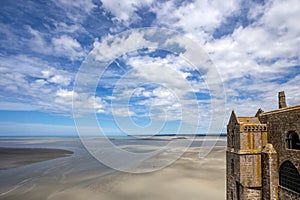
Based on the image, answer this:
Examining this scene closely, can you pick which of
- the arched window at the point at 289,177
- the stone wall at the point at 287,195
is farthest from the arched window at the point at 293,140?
the stone wall at the point at 287,195

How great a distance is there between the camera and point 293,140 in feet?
45.5

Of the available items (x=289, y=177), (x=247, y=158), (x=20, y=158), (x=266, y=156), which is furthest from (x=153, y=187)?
(x=20, y=158)

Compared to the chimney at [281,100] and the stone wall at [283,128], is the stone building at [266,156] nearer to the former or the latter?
the stone wall at [283,128]

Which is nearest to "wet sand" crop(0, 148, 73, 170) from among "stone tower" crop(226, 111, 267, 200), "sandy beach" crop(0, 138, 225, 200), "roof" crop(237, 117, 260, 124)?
"sandy beach" crop(0, 138, 225, 200)

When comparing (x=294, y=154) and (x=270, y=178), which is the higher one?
(x=294, y=154)

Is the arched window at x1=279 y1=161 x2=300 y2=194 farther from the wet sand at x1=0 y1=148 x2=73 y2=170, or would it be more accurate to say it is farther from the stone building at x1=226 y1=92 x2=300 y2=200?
the wet sand at x1=0 y1=148 x2=73 y2=170

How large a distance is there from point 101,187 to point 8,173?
17.4 metres

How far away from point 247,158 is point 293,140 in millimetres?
3240

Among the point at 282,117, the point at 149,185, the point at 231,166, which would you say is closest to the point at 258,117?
the point at 282,117

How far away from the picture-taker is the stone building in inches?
537

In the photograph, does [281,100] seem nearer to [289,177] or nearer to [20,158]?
[289,177]

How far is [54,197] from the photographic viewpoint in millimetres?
22703

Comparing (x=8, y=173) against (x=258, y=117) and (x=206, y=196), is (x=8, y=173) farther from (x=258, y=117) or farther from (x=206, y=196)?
(x=258, y=117)

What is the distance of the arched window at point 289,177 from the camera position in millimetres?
13211
